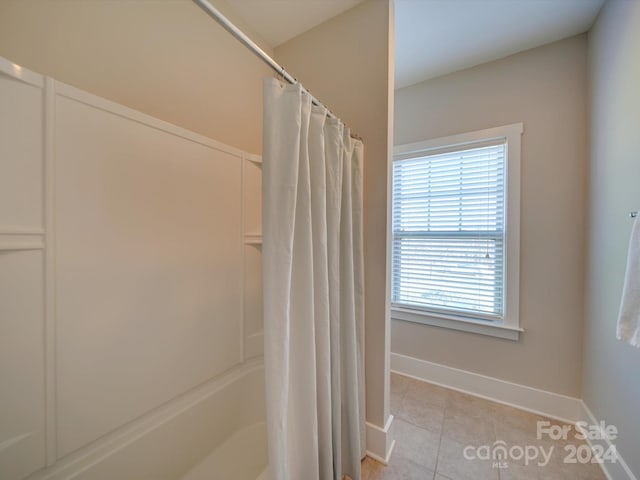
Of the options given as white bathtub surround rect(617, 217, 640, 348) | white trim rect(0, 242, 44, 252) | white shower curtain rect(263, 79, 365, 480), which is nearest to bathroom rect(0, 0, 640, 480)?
white trim rect(0, 242, 44, 252)

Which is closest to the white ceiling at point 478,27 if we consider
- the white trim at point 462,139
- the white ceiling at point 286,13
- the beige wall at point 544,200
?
the beige wall at point 544,200

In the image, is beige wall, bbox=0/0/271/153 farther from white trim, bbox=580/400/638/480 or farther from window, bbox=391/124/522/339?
white trim, bbox=580/400/638/480

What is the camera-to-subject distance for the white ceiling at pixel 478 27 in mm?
1365

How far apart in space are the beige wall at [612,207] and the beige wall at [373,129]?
42.8 inches

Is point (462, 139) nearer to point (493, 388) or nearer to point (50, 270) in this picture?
point (493, 388)

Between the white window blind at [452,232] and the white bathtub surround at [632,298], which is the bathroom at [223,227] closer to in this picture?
the white window blind at [452,232]

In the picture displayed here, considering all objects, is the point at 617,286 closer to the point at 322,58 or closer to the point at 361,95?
the point at 361,95

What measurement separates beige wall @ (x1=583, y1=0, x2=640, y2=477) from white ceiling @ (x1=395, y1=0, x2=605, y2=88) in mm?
181

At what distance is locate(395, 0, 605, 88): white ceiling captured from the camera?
1.37m

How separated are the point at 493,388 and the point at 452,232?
1221 mm

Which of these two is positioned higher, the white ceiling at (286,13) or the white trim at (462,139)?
the white ceiling at (286,13)

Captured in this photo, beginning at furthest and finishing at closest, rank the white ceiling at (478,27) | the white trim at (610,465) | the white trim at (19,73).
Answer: the white ceiling at (478,27)
the white trim at (610,465)
the white trim at (19,73)

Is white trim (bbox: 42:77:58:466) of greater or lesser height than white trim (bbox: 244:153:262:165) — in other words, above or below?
below

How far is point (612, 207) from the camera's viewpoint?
1.24m
